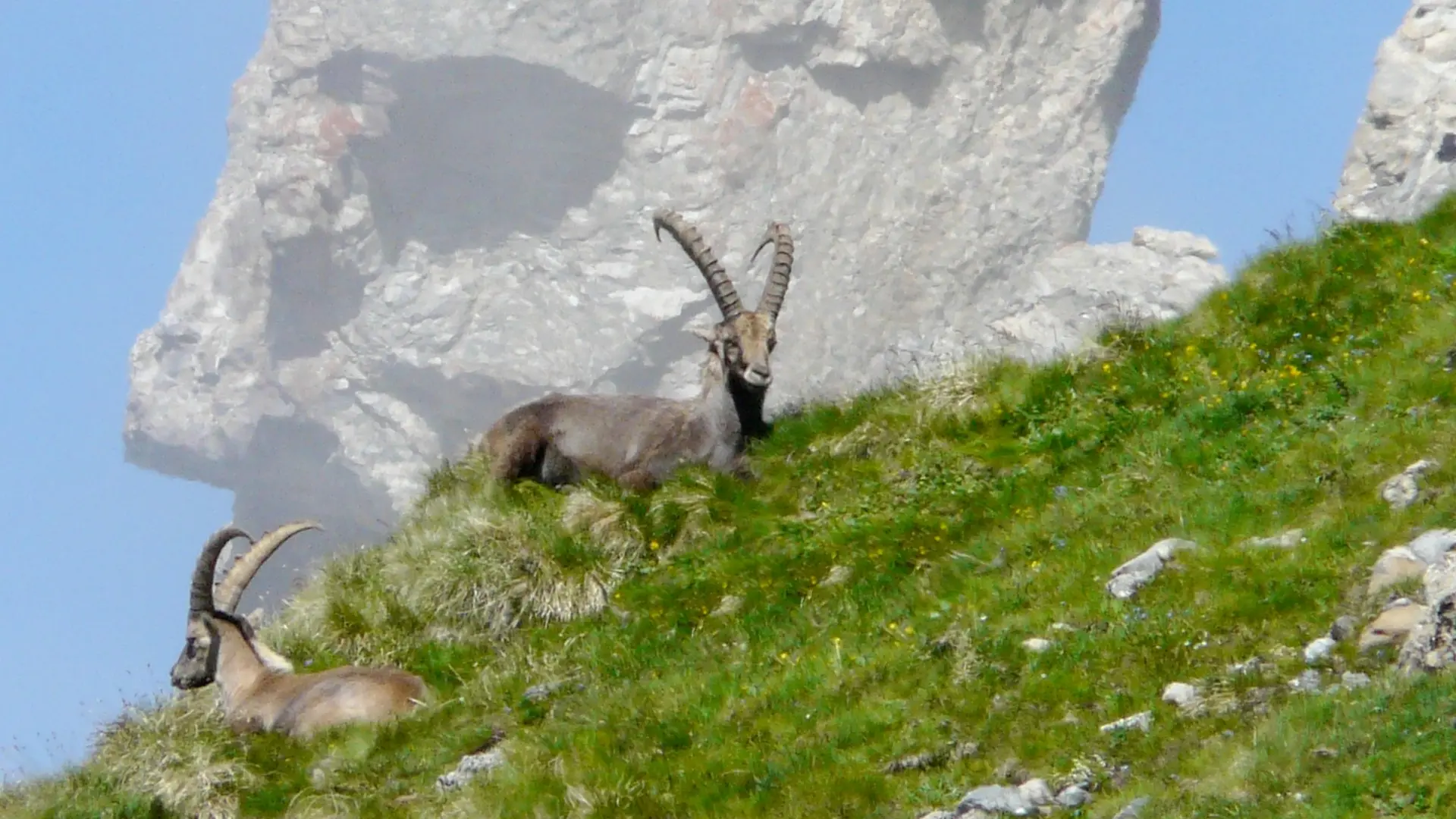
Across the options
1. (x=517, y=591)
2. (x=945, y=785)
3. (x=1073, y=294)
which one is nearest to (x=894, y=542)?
(x=517, y=591)

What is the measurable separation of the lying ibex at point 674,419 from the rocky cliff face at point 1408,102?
84.2 m

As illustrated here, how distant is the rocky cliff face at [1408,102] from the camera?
106 metres

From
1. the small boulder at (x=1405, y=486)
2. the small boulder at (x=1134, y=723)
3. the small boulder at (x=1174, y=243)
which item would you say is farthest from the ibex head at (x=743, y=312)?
the small boulder at (x=1174, y=243)

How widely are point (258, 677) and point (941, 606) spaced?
690 centimetres

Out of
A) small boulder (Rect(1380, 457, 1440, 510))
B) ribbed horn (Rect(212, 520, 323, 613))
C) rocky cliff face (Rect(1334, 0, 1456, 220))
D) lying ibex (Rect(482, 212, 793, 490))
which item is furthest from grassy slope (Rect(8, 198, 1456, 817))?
rocky cliff face (Rect(1334, 0, 1456, 220))

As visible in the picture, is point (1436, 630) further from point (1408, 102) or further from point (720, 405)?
point (1408, 102)

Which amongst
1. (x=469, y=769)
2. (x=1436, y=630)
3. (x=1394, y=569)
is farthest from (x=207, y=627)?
(x=1436, y=630)

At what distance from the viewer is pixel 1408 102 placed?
118 metres

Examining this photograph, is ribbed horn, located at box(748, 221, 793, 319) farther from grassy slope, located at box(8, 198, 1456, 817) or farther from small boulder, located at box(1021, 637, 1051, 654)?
small boulder, located at box(1021, 637, 1051, 654)

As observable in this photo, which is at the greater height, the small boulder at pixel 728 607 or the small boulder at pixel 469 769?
the small boulder at pixel 728 607

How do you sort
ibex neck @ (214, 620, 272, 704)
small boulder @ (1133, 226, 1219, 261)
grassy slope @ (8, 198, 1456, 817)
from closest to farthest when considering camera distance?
1. grassy slope @ (8, 198, 1456, 817)
2. ibex neck @ (214, 620, 272, 704)
3. small boulder @ (1133, 226, 1219, 261)

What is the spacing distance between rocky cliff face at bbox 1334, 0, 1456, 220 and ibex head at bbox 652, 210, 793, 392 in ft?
274

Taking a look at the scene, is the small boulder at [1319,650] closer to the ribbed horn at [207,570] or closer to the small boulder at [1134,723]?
the small boulder at [1134,723]

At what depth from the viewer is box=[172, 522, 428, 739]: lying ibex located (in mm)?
12867
